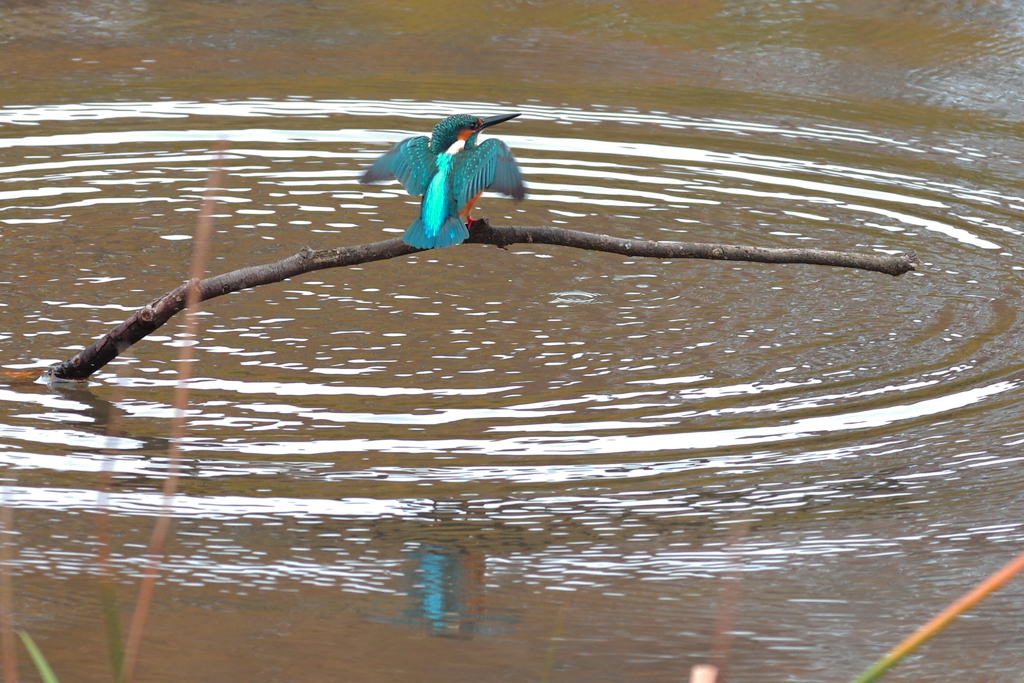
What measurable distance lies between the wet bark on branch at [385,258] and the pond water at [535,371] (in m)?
0.12

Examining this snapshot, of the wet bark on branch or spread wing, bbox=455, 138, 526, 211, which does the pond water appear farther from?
spread wing, bbox=455, 138, 526, 211

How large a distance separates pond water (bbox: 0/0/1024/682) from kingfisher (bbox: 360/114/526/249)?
1.70 ft

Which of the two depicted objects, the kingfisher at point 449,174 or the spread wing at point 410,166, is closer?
the kingfisher at point 449,174

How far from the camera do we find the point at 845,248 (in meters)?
5.15

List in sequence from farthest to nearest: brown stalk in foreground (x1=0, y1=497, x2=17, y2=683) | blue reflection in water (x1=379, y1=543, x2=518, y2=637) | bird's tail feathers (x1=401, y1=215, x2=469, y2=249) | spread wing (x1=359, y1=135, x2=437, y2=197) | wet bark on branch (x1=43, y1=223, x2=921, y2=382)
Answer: spread wing (x1=359, y1=135, x2=437, y2=197) → wet bark on branch (x1=43, y1=223, x2=921, y2=382) → bird's tail feathers (x1=401, y1=215, x2=469, y2=249) → blue reflection in water (x1=379, y1=543, x2=518, y2=637) → brown stalk in foreground (x1=0, y1=497, x2=17, y2=683)

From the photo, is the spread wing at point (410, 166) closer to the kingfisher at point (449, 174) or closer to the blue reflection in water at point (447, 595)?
the kingfisher at point (449, 174)

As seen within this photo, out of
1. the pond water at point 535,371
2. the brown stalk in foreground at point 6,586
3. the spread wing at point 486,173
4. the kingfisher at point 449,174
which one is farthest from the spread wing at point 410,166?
the brown stalk in foreground at point 6,586

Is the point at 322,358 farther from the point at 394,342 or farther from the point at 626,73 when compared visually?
the point at 626,73

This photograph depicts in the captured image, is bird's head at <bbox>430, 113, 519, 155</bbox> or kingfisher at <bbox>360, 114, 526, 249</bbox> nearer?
kingfisher at <bbox>360, 114, 526, 249</bbox>

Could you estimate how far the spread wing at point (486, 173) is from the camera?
3.47 metres

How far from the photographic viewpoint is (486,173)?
3.52 meters

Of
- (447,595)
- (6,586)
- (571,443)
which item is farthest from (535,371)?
(6,586)

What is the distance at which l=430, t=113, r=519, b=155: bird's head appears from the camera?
3.68 meters

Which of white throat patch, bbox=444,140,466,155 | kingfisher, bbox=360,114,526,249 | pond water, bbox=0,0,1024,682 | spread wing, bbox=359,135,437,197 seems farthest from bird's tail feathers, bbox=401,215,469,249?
pond water, bbox=0,0,1024,682
